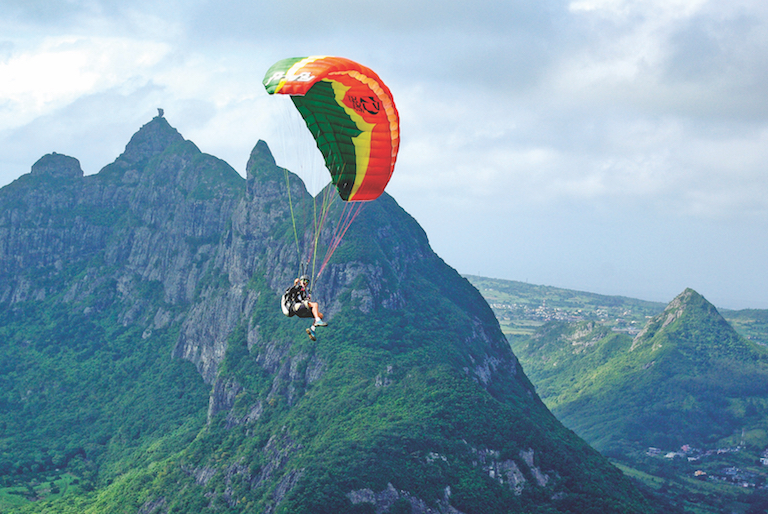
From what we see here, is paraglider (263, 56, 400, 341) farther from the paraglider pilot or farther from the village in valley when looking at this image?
the village in valley

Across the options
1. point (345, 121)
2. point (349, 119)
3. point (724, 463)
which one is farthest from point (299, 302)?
point (724, 463)

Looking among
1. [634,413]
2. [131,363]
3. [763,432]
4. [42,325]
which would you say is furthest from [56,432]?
[763,432]

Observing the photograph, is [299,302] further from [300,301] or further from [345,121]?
[345,121]

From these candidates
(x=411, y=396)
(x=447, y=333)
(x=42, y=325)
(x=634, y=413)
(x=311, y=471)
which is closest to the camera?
(x=311, y=471)

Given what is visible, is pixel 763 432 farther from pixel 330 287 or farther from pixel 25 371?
pixel 25 371

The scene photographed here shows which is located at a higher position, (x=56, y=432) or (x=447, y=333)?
(x=447, y=333)

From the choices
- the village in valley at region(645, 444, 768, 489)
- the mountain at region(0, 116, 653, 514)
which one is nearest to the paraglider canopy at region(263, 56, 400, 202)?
the mountain at region(0, 116, 653, 514)

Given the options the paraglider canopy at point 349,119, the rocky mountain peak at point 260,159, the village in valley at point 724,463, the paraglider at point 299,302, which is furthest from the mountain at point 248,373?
the village in valley at point 724,463
